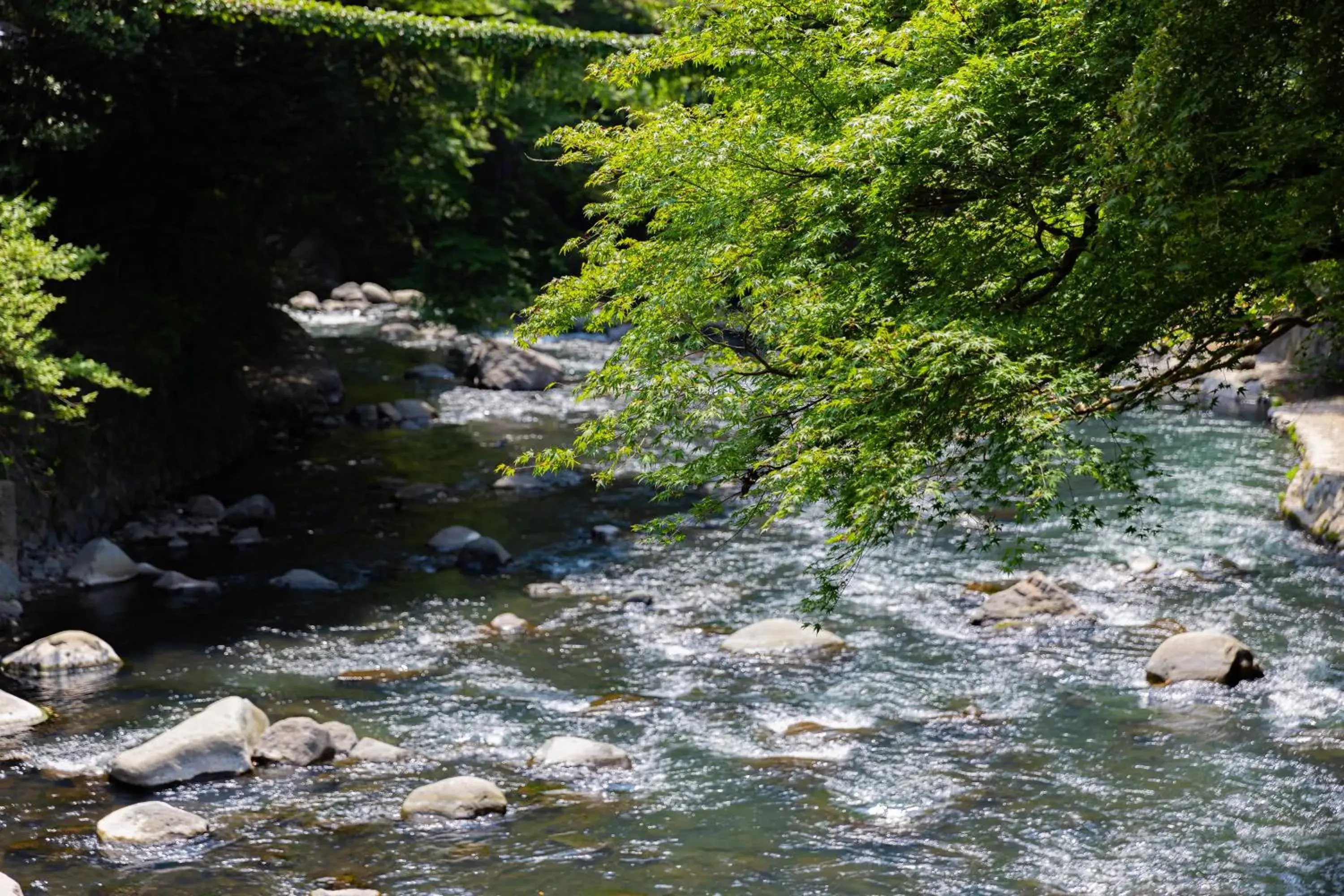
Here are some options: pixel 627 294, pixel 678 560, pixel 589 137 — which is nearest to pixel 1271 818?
pixel 627 294

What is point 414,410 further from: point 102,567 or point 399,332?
point 399,332

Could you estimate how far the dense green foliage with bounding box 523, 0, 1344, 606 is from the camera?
277 inches

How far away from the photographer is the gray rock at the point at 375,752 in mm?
12203

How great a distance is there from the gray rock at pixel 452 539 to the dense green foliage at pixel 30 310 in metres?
5.00

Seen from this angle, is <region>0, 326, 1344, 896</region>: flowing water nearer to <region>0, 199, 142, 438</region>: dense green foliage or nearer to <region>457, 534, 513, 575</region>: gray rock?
<region>457, 534, 513, 575</region>: gray rock

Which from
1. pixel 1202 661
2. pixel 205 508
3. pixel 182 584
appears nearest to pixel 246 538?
pixel 205 508

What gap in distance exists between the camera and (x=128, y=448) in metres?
20.9

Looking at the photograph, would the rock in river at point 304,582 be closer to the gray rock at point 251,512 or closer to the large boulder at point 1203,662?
the gray rock at point 251,512

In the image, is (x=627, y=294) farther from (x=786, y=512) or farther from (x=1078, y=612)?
(x=1078, y=612)

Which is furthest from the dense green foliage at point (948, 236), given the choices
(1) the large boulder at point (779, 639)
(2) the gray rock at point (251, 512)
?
(2) the gray rock at point (251, 512)

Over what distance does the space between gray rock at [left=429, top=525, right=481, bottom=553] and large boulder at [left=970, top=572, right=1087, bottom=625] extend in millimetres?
7913

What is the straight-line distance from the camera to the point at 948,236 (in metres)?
9.24

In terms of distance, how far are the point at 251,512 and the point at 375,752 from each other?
990 cm

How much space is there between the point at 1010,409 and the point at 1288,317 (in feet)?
7.17
